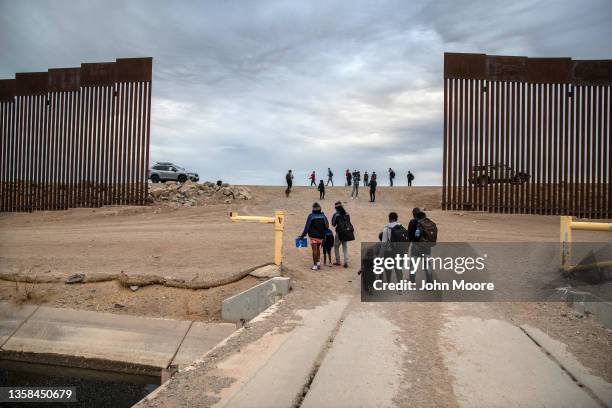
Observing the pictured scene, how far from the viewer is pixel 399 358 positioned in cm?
524

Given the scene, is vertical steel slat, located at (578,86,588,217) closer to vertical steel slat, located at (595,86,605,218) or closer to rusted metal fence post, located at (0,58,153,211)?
vertical steel slat, located at (595,86,605,218)

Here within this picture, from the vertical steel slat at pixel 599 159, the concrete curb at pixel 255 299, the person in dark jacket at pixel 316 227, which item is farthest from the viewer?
the vertical steel slat at pixel 599 159

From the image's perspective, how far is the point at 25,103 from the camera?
22.8m

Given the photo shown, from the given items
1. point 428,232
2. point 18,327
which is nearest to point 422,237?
point 428,232

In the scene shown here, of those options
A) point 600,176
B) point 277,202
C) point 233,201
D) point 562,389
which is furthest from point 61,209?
point 600,176

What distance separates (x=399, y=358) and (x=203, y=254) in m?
8.17

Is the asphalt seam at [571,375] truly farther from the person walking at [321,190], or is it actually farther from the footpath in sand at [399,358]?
the person walking at [321,190]

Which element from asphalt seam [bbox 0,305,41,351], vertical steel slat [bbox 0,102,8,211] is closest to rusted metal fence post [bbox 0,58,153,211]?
vertical steel slat [bbox 0,102,8,211]

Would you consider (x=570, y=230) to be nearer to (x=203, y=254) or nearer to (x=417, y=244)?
(x=417, y=244)

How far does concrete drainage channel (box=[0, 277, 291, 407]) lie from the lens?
8.12 metres

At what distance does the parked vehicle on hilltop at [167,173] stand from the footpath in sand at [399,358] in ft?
79.1

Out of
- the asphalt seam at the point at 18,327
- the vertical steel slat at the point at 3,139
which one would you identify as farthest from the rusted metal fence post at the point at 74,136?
the asphalt seam at the point at 18,327

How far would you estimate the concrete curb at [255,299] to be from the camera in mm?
8406

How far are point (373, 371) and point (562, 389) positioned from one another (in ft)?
6.18
